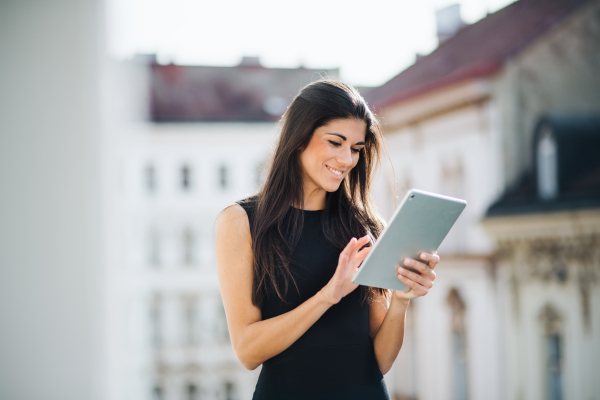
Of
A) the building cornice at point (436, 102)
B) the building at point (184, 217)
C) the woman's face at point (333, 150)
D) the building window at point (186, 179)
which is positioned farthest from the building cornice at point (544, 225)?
the building window at point (186, 179)

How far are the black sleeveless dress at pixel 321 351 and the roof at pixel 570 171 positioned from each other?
1075cm

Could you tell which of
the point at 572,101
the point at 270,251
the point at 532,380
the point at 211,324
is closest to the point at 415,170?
the point at 572,101

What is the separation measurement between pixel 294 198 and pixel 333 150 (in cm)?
21

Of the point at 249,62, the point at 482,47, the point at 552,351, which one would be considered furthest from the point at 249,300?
the point at 249,62

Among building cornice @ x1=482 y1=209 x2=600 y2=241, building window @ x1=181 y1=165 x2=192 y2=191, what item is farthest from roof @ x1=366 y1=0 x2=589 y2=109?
building window @ x1=181 y1=165 x2=192 y2=191

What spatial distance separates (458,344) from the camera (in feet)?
50.9

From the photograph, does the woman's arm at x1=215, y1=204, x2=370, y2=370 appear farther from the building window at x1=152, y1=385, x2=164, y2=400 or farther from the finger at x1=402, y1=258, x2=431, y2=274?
the building window at x1=152, y1=385, x2=164, y2=400

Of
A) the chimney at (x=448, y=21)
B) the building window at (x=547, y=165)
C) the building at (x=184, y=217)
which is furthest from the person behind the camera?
the building at (x=184, y=217)

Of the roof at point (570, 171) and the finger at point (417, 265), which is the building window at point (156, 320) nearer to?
the roof at point (570, 171)

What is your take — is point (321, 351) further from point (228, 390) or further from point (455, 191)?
point (228, 390)

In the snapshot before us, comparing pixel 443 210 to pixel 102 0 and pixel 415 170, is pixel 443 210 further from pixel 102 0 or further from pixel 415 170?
pixel 415 170

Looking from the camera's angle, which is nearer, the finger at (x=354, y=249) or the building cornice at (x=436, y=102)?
the finger at (x=354, y=249)

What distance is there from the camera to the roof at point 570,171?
12.0 metres

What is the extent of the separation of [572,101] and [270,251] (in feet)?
42.4
